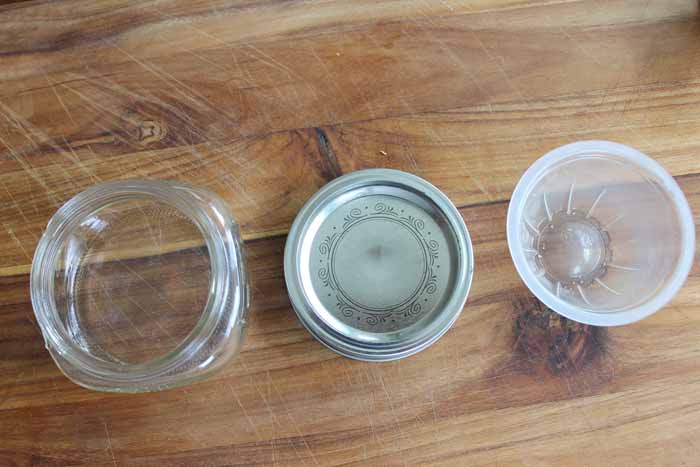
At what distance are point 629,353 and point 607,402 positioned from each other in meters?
0.06

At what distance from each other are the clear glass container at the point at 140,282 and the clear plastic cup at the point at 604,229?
305 millimetres

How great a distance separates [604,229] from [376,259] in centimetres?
26

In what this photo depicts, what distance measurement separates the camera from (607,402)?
0.64 m

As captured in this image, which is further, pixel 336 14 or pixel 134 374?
pixel 336 14

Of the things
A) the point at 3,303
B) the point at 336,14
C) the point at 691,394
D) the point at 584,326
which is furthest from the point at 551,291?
the point at 3,303

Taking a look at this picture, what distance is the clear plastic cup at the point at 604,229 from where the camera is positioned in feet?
2.00

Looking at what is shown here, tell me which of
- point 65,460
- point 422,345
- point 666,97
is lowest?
point 65,460

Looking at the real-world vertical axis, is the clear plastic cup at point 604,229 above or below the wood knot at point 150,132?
below

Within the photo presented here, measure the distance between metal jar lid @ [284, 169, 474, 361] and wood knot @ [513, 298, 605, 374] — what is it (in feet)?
0.28

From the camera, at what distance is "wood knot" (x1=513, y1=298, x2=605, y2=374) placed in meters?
0.65

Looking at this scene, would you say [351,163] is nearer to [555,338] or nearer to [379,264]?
[379,264]

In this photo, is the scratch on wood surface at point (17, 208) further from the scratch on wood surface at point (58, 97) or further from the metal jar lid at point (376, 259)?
the metal jar lid at point (376, 259)

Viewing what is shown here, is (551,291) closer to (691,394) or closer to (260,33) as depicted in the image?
(691,394)

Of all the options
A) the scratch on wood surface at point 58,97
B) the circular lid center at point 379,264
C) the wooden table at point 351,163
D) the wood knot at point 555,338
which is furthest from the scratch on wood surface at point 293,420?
the scratch on wood surface at point 58,97
